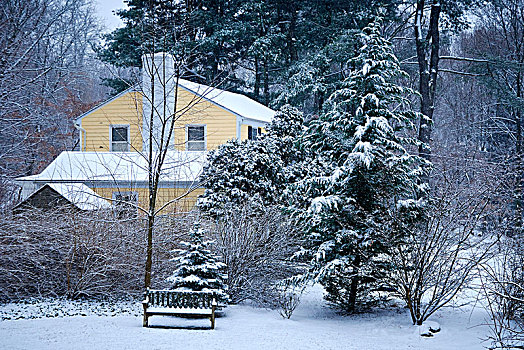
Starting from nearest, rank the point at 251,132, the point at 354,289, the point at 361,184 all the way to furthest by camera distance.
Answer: the point at 361,184
the point at 354,289
the point at 251,132

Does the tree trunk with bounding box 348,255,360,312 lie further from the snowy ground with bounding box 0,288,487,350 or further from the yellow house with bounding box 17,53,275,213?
the yellow house with bounding box 17,53,275,213

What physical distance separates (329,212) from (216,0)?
69.4 ft

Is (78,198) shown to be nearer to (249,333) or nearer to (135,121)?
(249,333)

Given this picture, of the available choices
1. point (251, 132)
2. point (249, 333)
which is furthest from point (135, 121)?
point (249, 333)

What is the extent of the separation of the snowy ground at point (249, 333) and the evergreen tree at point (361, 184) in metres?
0.98

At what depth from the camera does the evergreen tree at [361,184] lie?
9.95 metres

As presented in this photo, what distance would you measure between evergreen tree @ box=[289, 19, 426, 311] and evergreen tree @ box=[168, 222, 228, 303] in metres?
2.09

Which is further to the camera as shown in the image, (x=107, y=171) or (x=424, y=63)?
(x=424, y=63)

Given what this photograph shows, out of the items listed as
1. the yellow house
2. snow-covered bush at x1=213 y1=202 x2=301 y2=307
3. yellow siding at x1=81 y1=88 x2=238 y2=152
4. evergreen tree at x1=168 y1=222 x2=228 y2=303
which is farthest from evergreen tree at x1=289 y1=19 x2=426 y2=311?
yellow siding at x1=81 y1=88 x2=238 y2=152

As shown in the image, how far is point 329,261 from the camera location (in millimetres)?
10305

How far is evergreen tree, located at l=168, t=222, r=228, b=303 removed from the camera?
980cm

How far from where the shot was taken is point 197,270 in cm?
1004

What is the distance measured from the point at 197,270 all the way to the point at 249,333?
6.15 feet

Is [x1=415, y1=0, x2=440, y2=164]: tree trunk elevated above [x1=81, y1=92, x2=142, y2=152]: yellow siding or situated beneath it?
elevated above
